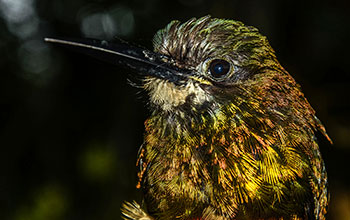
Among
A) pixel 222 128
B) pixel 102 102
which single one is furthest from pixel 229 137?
pixel 102 102

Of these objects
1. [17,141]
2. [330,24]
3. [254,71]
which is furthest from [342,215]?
[17,141]

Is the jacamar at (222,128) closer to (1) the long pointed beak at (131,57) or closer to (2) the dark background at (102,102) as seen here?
(1) the long pointed beak at (131,57)

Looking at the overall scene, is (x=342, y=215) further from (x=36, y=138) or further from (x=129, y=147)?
(x=36, y=138)

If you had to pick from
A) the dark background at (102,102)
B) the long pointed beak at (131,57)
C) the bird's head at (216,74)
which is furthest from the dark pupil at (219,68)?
the dark background at (102,102)

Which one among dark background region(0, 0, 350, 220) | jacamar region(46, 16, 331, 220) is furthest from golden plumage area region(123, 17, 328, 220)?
dark background region(0, 0, 350, 220)

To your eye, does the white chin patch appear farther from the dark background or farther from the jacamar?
the dark background

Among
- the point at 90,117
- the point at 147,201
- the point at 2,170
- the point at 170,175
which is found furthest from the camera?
the point at 90,117

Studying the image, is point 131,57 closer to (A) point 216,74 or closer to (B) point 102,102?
(A) point 216,74
